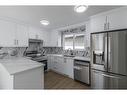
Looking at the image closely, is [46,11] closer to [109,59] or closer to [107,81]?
[109,59]

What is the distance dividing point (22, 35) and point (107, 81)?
344 centimetres

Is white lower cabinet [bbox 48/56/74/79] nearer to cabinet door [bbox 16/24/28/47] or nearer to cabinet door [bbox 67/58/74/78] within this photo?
cabinet door [bbox 67/58/74/78]

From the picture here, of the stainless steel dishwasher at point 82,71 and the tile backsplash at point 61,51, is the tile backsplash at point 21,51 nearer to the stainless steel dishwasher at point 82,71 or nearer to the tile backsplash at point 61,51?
the tile backsplash at point 61,51

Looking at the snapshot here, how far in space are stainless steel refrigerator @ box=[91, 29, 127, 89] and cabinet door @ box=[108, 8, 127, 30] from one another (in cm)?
28

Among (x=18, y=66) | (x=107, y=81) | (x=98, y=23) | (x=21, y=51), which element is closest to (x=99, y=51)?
(x=107, y=81)

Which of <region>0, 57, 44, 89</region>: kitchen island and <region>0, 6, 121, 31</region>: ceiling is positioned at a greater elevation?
<region>0, 6, 121, 31</region>: ceiling

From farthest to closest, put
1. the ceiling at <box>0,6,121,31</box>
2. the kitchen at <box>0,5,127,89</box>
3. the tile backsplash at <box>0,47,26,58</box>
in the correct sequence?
the tile backsplash at <box>0,47,26,58</box> < the ceiling at <box>0,6,121,31</box> < the kitchen at <box>0,5,127,89</box>

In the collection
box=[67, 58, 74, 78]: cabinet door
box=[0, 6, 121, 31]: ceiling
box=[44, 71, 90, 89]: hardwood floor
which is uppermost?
box=[0, 6, 121, 31]: ceiling

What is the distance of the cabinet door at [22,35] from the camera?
3660 mm

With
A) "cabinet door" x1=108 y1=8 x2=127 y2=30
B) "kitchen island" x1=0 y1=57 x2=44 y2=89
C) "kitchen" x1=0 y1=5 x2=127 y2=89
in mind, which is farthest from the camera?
"cabinet door" x1=108 y1=8 x2=127 y2=30

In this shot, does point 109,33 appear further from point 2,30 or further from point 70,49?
point 2,30

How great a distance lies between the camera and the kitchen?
199cm

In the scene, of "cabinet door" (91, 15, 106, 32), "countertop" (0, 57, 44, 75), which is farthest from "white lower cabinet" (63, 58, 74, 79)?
→ "countertop" (0, 57, 44, 75)

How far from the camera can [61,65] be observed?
420cm
